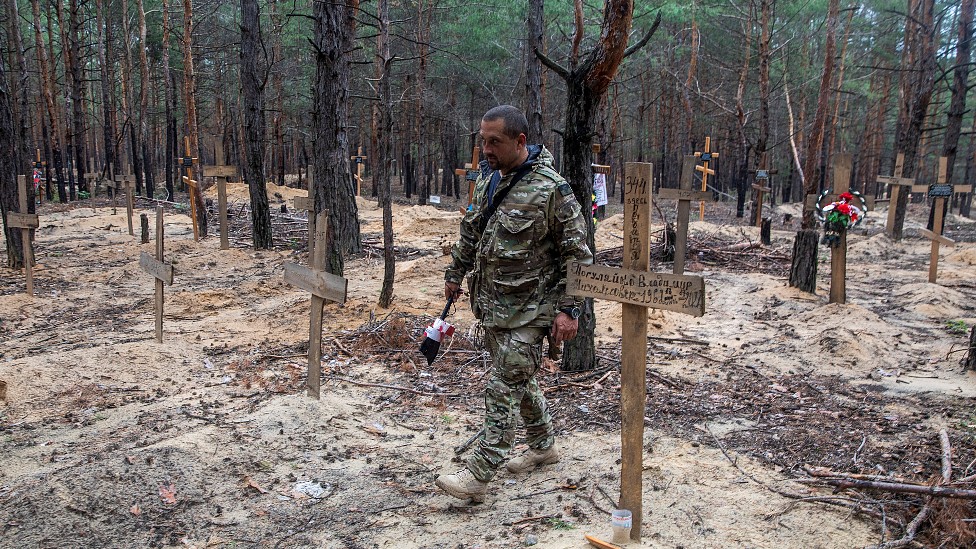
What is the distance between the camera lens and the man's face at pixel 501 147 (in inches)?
141

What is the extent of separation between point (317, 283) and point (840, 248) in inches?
275

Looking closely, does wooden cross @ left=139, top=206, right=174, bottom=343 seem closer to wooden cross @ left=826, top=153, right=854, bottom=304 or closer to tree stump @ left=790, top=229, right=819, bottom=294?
wooden cross @ left=826, top=153, right=854, bottom=304

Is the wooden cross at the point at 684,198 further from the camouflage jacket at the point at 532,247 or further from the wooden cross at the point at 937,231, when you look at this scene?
the camouflage jacket at the point at 532,247

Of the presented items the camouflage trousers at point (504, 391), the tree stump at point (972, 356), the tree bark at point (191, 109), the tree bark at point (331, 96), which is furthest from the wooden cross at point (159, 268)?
the tree bark at point (191, 109)

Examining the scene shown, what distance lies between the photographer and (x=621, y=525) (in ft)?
10.1

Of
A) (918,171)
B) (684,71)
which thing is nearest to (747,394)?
(684,71)

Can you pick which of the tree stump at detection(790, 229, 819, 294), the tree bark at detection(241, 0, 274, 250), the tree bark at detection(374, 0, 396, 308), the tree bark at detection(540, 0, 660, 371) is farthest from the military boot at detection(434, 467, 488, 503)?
the tree bark at detection(241, 0, 274, 250)

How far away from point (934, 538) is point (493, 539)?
2.06 m

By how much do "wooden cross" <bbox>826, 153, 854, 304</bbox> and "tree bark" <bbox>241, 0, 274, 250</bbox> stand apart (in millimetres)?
10216

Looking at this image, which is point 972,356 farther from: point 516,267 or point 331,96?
point 331,96

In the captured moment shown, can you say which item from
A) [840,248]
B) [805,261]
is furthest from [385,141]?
[805,261]

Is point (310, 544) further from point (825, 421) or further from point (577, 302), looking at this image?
point (825, 421)

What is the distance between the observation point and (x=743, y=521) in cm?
340

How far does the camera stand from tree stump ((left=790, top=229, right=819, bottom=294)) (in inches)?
383
